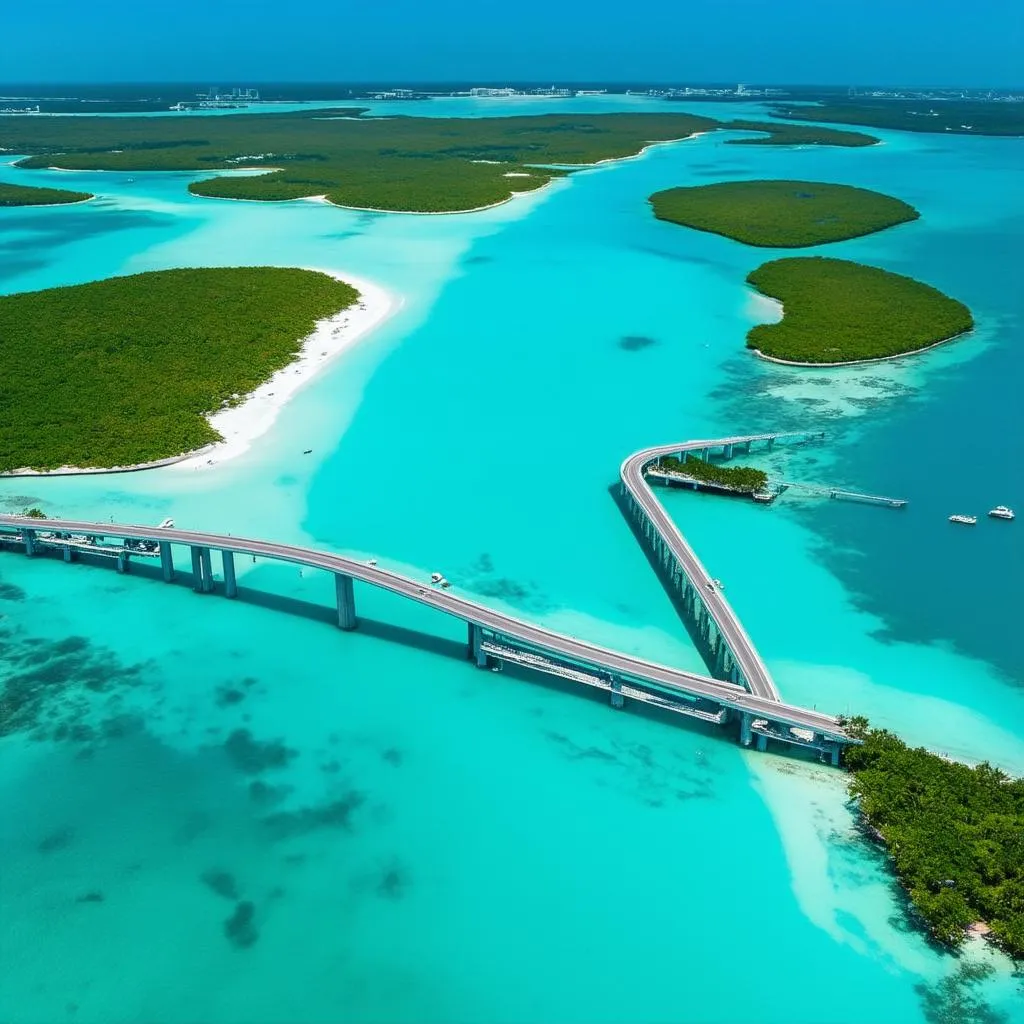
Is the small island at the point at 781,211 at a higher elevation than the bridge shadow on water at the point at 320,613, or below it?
higher

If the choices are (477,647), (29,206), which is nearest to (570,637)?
(477,647)

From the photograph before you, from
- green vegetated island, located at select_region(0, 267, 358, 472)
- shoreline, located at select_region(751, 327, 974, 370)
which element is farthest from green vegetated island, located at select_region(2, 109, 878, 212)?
shoreline, located at select_region(751, 327, 974, 370)

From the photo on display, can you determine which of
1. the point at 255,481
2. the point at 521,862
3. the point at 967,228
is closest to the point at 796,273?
the point at 967,228

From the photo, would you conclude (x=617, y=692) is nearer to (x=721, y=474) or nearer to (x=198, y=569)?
(x=721, y=474)

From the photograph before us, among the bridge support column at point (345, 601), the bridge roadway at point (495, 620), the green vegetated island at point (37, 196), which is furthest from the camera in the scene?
the green vegetated island at point (37, 196)

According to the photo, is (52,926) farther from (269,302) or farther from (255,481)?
(269,302)

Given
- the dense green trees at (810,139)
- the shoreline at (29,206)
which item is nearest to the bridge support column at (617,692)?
the shoreline at (29,206)

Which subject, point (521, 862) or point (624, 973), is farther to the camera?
point (521, 862)

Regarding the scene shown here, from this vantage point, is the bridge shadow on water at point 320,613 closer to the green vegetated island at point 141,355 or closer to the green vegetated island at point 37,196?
the green vegetated island at point 141,355

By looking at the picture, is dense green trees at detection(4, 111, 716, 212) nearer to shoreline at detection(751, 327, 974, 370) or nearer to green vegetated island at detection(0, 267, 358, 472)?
green vegetated island at detection(0, 267, 358, 472)
